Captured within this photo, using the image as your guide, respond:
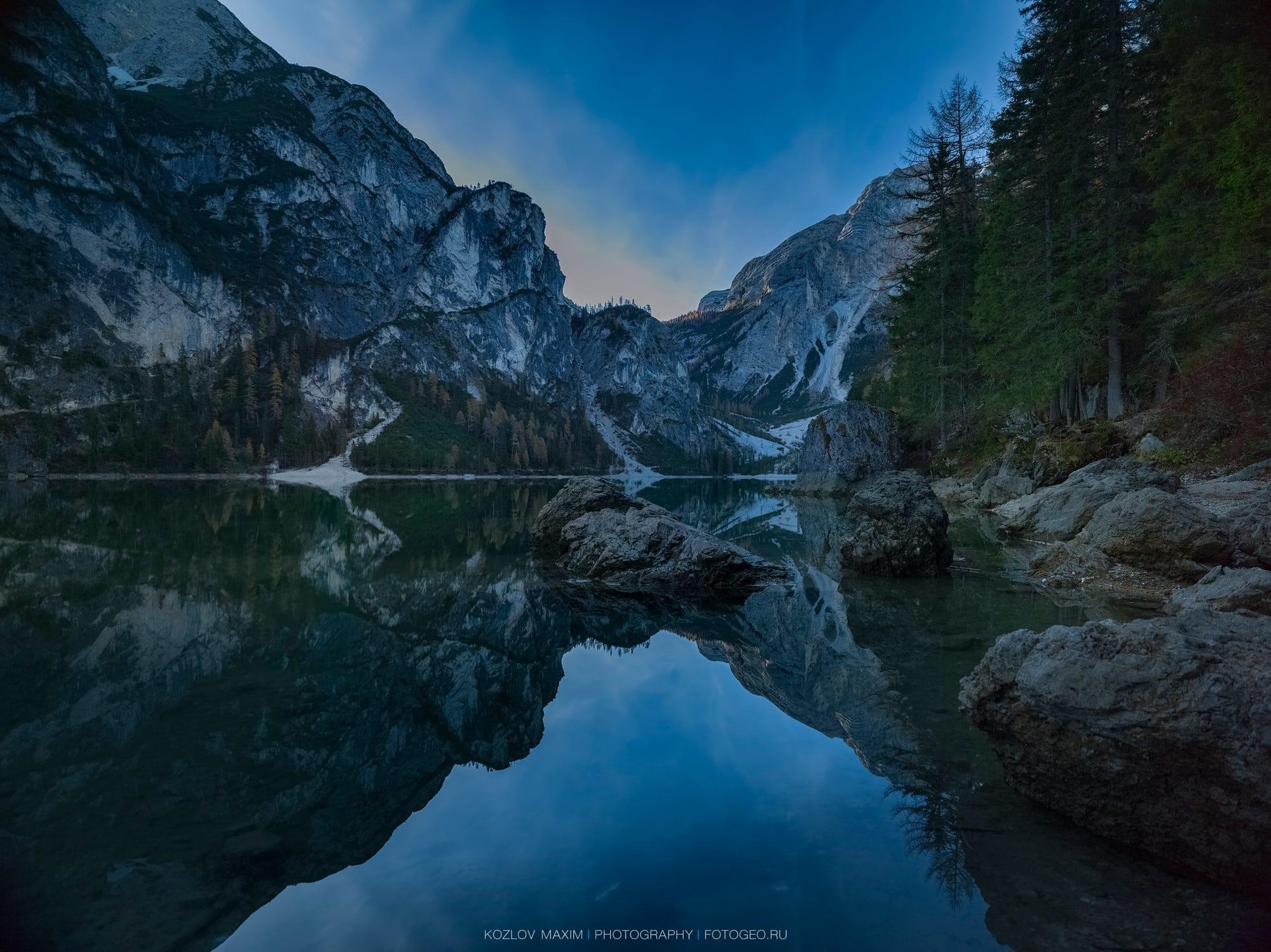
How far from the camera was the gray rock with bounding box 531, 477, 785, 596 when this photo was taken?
49.9 ft

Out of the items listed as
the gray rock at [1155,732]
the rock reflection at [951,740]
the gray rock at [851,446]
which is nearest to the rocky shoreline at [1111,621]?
the gray rock at [1155,732]

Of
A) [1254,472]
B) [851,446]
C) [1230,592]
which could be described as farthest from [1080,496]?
[851,446]

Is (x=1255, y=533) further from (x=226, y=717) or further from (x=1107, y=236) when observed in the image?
(x=1107, y=236)

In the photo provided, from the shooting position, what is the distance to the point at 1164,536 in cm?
1192

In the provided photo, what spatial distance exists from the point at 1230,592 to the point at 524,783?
10889mm

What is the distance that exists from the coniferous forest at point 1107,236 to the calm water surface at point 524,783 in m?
14.3

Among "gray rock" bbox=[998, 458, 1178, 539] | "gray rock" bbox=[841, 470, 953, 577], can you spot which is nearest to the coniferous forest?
"gray rock" bbox=[998, 458, 1178, 539]

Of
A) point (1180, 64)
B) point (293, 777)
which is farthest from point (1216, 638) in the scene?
point (1180, 64)

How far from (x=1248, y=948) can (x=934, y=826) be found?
1.85m

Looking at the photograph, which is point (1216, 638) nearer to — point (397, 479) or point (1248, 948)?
point (1248, 948)

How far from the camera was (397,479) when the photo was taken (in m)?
123

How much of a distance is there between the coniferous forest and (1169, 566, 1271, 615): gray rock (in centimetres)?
1130

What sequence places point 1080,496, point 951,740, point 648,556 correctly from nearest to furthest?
point 951,740 < point 648,556 < point 1080,496

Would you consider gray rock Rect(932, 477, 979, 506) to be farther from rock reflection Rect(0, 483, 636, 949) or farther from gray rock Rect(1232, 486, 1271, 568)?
rock reflection Rect(0, 483, 636, 949)
